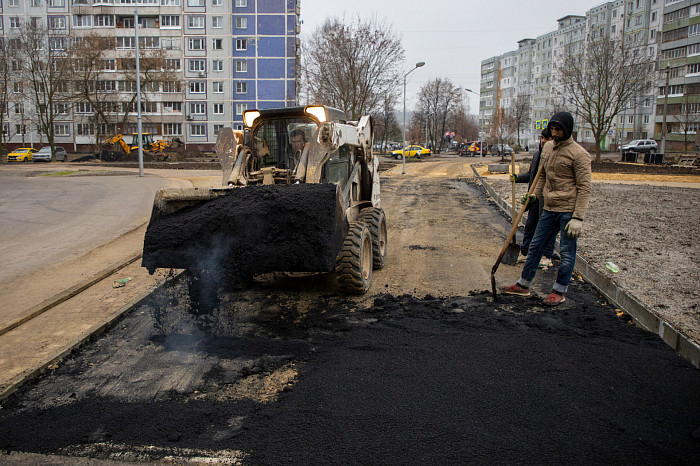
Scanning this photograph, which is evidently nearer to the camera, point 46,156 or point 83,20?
point 46,156

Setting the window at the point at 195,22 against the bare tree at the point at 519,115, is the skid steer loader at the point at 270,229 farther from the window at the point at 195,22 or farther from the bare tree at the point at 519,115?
the window at the point at 195,22

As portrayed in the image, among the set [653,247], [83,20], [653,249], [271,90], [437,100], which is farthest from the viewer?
[437,100]

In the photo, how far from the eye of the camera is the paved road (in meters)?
9.68

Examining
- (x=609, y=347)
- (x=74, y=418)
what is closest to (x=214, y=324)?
(x=74, y=418)

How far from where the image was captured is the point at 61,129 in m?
71.4

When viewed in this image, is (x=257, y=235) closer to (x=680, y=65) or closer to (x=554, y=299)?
(x=554, y=299)

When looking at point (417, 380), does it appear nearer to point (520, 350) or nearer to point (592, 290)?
point (520, 350)

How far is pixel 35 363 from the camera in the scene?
4.77 meters

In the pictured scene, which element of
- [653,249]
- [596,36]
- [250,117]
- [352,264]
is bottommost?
[653,249]

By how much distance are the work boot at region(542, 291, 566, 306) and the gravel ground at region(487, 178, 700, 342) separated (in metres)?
0.92

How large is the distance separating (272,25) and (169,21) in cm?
1381

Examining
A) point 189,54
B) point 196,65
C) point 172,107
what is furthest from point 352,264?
point 189,54

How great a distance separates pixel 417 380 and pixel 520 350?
1.14m

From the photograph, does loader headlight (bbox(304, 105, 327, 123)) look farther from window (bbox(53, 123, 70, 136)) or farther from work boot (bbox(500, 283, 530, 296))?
window (bbox(53, 123, 70, 136))
